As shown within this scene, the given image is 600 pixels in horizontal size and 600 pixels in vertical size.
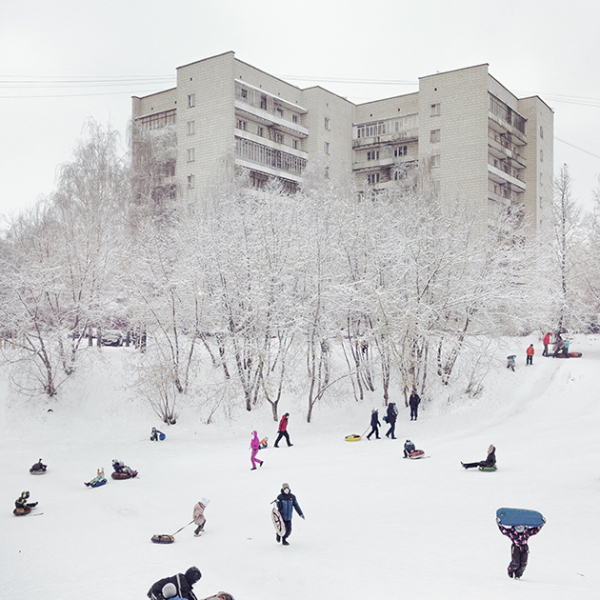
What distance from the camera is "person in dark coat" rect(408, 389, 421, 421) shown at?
A: 24.5 metres

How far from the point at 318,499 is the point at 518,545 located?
22.0 ft

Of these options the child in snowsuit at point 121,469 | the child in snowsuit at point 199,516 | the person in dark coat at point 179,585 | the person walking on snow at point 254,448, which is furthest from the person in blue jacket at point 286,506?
the child in snowsuit at point 121,469

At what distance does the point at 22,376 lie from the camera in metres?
27.0

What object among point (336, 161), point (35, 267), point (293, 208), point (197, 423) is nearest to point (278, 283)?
point (293, 208)

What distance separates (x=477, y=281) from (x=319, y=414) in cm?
967

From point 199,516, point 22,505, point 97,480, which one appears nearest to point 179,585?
point 199,516

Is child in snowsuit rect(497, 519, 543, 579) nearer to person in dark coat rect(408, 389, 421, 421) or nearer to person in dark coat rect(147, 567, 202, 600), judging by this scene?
person in dark coat rect(147, 567, 202, 600)

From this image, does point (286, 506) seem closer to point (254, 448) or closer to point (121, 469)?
point (254, 448)

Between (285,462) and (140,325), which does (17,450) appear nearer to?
(140,325)

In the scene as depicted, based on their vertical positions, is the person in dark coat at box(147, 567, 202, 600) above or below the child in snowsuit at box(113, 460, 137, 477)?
above

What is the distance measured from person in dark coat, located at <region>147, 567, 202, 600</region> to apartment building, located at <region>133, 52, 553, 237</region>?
3722 centimetres

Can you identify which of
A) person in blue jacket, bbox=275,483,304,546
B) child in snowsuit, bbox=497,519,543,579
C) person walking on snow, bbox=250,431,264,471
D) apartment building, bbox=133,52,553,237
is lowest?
person walking on snow, bbox=250,431,264,471

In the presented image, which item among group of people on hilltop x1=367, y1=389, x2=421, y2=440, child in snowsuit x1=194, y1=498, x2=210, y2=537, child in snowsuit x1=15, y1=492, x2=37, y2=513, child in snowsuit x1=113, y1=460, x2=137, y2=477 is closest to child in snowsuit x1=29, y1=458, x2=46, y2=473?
child in snowsuit x1=113, y1=460, x2=137, y2=477

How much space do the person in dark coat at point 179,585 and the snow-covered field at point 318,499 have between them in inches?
105
